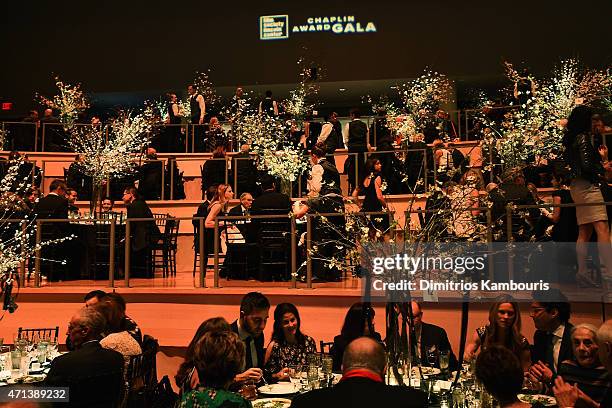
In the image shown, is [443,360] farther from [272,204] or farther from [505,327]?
[272,204]

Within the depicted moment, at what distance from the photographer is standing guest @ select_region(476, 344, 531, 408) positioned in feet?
9.51

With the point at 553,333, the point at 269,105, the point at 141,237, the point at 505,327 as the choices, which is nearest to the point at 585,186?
the point at 553,333

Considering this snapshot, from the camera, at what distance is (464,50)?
57.1 feet

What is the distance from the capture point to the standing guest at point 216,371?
297cm

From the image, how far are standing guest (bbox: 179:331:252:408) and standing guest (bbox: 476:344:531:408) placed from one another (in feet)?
3.25

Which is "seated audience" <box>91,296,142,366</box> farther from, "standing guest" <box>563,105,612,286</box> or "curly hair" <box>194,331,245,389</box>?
"standing guest" <box>563,105,612,286</box>

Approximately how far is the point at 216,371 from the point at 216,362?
4 cm

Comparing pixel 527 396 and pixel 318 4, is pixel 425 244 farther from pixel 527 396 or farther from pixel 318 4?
pixel 318 4

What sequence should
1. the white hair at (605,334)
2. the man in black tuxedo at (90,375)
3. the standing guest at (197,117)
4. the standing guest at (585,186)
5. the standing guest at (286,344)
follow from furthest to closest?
the standing guest at (197,117), the standing guest at (585,186), the standing guest at (286,344), the man in black tuxedo at (90,375), the white hair at (605,334)

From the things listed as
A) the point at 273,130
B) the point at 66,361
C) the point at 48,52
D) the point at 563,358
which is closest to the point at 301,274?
the point at 563,358

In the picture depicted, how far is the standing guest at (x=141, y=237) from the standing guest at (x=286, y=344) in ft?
12.8

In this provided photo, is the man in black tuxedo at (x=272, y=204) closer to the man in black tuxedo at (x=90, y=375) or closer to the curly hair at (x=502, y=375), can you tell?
the man in black tuxedo at (x=90, y=375)

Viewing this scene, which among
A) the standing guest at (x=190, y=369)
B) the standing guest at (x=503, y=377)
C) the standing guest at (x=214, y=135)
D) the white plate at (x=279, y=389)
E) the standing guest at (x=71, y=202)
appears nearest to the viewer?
the standing guest at (x=503, y=377)

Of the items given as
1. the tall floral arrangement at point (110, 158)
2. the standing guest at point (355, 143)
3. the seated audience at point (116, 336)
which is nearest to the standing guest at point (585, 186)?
the seated audience at point (116, 336)
